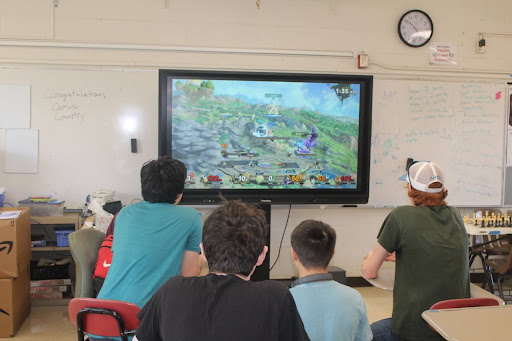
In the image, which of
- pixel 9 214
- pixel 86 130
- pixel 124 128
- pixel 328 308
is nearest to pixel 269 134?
pixel 124 128

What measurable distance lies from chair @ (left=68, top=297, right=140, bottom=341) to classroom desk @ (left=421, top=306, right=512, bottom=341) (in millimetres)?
1148

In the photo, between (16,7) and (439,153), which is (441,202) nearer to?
(439,153)

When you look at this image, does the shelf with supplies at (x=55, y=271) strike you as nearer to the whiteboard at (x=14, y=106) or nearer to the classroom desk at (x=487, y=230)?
the whiteboard at (x=14, y=106)

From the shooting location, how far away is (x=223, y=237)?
1169mm

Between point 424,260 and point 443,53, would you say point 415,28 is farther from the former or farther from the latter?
point 424,260

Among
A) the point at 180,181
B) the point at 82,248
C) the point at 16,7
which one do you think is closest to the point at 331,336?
the point at 180,181

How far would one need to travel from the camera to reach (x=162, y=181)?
1986 millimetres

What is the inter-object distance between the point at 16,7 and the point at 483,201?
4904 mm

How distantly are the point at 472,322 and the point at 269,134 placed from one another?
8.73 ft

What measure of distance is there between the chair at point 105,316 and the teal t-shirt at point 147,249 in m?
0.10

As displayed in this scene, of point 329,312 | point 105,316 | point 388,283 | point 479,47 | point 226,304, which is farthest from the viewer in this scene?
point 479,47

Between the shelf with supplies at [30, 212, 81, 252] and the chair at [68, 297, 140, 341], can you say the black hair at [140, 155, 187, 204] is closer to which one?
the chair at [68, 297, 140, 341]

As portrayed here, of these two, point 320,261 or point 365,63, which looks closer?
point 320,261

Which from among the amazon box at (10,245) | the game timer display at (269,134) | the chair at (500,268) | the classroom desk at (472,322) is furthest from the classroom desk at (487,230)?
the amazon box at (10,245)
